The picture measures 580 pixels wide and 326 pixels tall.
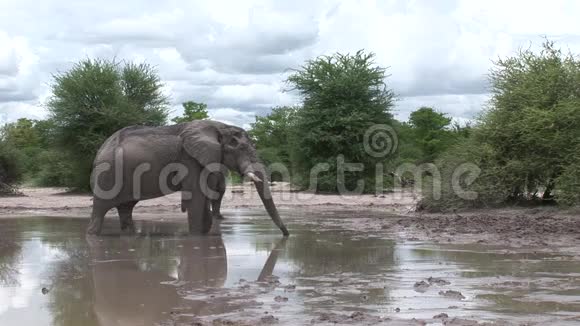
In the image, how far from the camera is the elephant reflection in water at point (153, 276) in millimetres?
6922

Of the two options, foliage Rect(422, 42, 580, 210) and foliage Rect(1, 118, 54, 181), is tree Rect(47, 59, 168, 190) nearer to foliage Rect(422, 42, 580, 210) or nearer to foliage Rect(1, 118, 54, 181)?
foliage Rect(1, 118, 54, 181)

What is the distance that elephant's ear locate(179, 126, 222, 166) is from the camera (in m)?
13.4

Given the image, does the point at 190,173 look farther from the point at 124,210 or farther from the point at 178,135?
the point at 124,210

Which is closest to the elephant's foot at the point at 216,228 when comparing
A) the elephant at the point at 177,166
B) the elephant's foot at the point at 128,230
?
the elephant at the point at 177,166

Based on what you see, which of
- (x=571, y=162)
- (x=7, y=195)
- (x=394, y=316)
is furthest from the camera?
(x=7, y=195)

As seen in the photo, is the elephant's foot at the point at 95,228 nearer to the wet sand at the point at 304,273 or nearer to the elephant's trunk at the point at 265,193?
the wet sand at the point at 304,273

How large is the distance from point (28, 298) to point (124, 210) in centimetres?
684

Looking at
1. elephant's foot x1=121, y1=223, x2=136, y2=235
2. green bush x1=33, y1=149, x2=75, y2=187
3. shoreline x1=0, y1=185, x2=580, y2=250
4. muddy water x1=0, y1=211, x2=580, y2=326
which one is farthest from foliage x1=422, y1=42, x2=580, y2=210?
green bush x1=33, y1=149, x2=75, y2=187

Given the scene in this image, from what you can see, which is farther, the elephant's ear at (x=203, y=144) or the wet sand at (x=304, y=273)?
the elephant's ear at (x=203, y=144)

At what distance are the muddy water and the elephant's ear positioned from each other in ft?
Result: 4.89

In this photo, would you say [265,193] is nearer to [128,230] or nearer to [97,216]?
[128,230]

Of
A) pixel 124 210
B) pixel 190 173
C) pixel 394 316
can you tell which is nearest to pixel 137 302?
pixel 394 316

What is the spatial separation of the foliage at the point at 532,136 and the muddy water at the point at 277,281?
232 inches

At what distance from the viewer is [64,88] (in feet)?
93.3
